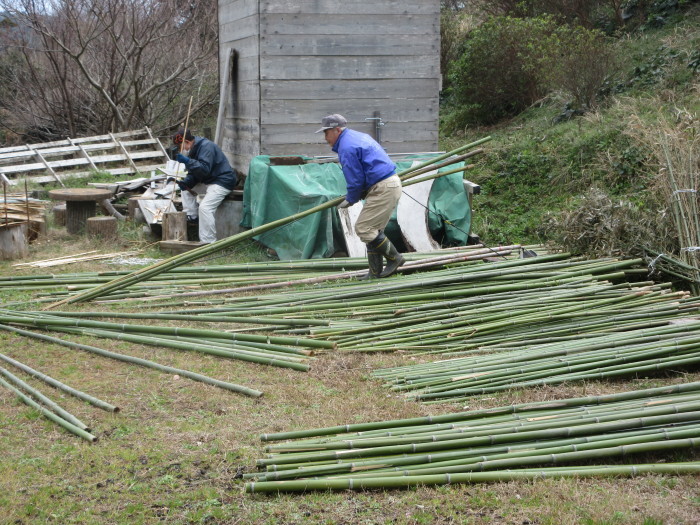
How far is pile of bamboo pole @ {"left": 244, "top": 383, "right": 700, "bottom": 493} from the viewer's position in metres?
3.75

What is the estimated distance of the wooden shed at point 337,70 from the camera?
9562 millimetres

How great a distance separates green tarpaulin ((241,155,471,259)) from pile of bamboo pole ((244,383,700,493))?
4749mm

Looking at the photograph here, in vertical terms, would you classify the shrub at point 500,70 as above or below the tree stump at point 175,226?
above

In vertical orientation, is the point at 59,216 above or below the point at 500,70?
below

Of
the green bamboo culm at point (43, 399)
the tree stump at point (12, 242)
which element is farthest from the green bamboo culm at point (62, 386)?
the tree stump at point (12, 242)

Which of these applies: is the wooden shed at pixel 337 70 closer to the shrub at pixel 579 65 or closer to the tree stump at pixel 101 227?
the tree stump at pixel 101 227

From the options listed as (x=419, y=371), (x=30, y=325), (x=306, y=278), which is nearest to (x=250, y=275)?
(x=306, y=278)

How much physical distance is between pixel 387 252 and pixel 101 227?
4.18m

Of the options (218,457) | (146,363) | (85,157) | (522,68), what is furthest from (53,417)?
(85,157)

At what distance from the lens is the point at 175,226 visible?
955 centimetres

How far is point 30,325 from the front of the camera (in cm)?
636

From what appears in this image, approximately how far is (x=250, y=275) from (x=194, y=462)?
3704mm

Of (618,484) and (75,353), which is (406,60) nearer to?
(75,353)

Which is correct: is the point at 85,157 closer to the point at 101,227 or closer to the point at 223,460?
the point at 101,227
